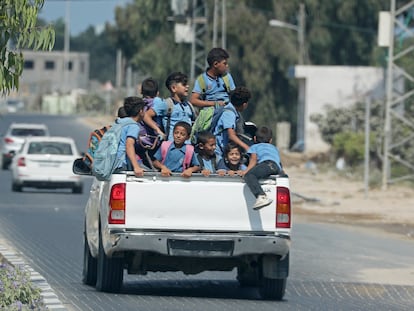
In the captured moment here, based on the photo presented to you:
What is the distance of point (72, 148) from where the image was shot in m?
35.7

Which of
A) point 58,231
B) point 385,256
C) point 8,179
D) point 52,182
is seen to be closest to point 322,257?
point 385,256

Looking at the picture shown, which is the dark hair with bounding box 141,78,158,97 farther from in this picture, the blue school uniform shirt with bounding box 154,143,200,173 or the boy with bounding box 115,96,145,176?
the blue school uniform shirt with bounding box 154,143,200,173

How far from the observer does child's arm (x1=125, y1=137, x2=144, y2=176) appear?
12805mm

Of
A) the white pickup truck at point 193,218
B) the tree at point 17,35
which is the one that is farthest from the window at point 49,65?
the tree at point 17,35

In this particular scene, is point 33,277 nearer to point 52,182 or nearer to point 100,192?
point 100,192

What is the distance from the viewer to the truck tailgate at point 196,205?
12.8 meters

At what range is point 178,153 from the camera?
13.6 metres

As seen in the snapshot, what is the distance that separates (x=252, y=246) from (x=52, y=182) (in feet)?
72.5

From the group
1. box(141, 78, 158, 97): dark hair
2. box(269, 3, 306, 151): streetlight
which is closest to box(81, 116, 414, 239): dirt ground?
box(141, 78, 158, 97): dark hair

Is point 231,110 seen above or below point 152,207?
above

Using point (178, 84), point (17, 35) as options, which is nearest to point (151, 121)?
point (178, 84)

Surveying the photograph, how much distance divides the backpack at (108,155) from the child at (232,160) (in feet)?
3.26

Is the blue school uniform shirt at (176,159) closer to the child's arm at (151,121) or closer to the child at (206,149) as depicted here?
the child at (206,149)

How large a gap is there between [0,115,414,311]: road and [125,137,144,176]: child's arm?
1242 mm
